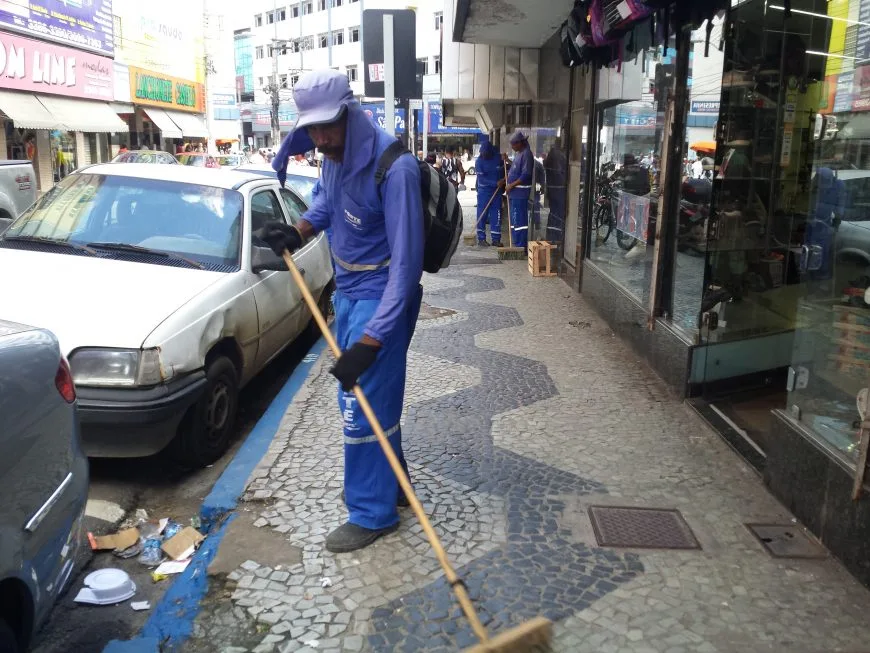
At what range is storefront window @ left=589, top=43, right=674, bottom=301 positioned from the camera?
6379 mm

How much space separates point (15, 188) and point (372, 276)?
945 centimetres

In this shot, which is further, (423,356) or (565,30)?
(565,30)

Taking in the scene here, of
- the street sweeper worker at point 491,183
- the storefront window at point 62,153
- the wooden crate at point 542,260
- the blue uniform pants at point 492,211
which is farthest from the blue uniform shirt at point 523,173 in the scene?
the storefront window at point 62,153

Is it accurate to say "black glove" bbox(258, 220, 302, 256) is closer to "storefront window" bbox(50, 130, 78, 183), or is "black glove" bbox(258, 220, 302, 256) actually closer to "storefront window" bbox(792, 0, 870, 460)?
"storefront window" bbox(792, 0, 870, 460)

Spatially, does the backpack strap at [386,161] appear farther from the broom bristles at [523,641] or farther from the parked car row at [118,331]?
the broom bristles at [523,641]

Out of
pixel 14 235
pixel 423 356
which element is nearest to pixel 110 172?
pixel 14 235

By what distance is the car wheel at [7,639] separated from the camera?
88.7 inches

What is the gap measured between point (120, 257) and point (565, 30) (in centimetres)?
541

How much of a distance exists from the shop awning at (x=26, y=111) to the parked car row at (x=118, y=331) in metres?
19.6

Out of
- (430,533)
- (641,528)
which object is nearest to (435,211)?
(430,533)

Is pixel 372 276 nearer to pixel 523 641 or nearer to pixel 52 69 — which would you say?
pixel 523 641

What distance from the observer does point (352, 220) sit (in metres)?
3.35

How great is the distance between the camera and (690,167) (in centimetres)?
575

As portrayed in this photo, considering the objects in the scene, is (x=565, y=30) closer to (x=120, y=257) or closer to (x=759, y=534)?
(x=120, y=257)
